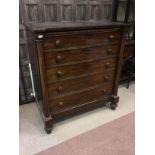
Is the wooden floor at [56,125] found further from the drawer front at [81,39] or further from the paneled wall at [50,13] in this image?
the drawer front at [81,39]

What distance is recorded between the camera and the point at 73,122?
1898 mm

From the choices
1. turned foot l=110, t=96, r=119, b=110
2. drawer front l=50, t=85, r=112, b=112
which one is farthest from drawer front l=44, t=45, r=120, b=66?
turned foot l=110, t=96, r=119, b=110

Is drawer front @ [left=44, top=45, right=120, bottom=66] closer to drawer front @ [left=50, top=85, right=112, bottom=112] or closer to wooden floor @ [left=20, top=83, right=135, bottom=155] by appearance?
drawer front @ [left=50, top=85, right=112, bottom=112]

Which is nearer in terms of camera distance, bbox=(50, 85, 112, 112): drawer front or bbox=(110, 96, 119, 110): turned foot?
bbox=(50, 85, 112, 112): drawer front

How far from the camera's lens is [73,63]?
1.59 meters

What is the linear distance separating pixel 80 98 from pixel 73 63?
0.44 meters

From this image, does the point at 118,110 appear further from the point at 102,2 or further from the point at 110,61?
the point at 102,2

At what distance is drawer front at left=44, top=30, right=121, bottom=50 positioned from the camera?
1396mm

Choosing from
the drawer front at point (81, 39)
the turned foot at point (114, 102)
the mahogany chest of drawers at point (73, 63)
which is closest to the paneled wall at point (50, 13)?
the mahogany chest of drawers at point (73, 63)

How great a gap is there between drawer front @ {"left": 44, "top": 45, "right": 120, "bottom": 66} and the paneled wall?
2.11ft

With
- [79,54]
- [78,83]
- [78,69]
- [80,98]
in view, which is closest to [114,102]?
[80,98]

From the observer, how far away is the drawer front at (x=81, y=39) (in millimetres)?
1396

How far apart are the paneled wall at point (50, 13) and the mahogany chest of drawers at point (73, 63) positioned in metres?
0.29
